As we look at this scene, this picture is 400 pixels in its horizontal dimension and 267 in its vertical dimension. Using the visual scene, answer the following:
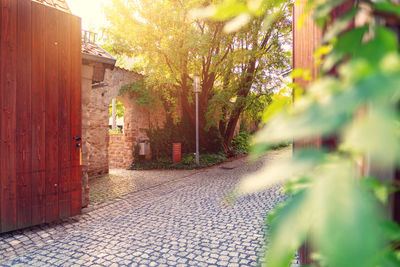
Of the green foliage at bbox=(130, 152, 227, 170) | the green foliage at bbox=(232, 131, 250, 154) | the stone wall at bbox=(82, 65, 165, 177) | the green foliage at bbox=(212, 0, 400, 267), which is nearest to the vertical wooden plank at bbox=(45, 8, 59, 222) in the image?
the stone wall at bbox=(82, 65, 165, 177)

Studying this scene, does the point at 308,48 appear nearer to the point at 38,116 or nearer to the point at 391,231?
the point at 391,231

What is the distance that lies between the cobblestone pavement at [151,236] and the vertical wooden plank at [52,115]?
0.45 meters

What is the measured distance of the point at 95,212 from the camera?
465 centimetres

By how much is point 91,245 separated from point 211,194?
3.14m

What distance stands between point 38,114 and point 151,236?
2.45 m

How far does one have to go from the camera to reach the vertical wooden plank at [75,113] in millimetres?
4203

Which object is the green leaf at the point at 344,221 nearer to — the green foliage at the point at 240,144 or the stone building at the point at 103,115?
the stone building at the point at 103,115

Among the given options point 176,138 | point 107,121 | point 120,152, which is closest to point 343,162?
point 107,121

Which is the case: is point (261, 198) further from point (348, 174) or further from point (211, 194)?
point (348, 174)

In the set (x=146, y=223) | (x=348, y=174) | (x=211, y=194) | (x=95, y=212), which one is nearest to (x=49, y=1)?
(x=95, y=212)

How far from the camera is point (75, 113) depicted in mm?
4250

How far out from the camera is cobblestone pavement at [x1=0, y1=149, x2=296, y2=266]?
2854 mm

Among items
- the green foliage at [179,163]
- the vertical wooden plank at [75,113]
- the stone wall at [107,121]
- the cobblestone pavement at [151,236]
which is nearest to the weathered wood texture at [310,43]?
the cobblestone pavement at [151,236]

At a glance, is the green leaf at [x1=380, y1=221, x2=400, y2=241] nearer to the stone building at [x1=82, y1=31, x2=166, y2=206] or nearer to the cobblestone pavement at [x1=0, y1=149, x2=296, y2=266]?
the cobblestone pavement at [x1=0, y1=149, x2=296, y2=266]
